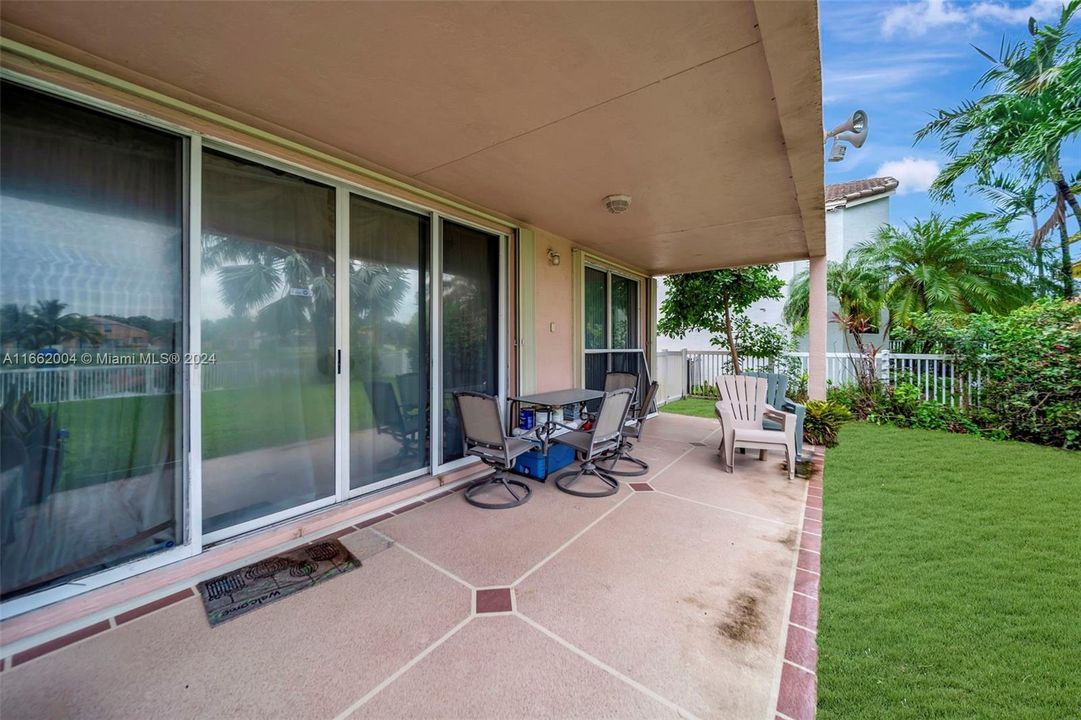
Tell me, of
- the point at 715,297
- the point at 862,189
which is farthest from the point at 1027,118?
the point at 715,297

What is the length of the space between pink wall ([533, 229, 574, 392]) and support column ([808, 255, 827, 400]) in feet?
10.8

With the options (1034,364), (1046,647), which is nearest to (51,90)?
(1046,647)

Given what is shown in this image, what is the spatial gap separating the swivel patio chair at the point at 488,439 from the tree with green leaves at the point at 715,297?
5.47m

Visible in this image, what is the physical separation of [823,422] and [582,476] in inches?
131

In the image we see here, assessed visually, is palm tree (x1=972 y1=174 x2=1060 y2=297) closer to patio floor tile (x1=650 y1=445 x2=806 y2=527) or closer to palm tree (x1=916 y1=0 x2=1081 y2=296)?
palm tree (x1=916 y1=0 x2=1081 y2=296)

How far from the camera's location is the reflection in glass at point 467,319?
359 cm

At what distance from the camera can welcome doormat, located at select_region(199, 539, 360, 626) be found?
6.30 ft

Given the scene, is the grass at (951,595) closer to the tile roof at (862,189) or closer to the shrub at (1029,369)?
the shrub at (1029,369)

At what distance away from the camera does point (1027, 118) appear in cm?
721

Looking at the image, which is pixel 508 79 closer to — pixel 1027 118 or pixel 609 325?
pixel 609 325

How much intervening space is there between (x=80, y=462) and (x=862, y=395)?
8851 mm

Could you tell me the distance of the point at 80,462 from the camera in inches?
75.4

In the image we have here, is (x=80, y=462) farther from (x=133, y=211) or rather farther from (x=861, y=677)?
(x=861, y=677)

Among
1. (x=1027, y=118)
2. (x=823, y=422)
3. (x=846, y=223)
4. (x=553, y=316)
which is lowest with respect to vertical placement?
(x=823, y=422)
